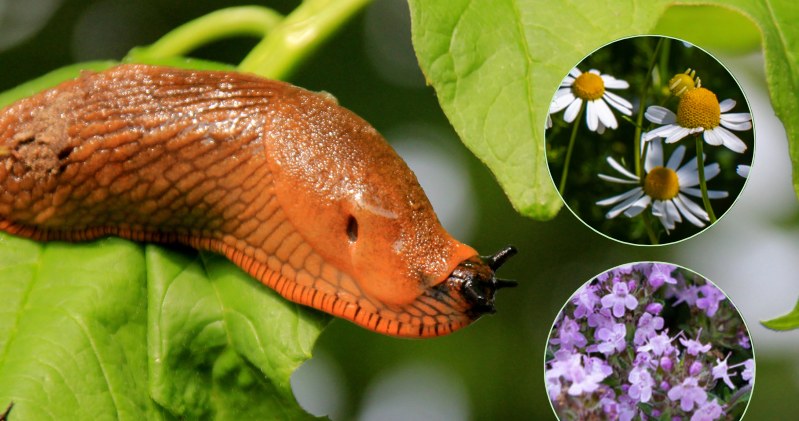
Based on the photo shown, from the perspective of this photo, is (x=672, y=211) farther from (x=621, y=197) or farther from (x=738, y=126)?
(x=738, y=126)

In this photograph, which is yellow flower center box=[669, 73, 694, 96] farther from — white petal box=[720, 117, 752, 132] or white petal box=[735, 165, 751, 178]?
white petal box=[735, 165, 751, 178]

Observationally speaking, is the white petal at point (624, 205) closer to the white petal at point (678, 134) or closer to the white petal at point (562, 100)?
the white petal at point (678, 134)

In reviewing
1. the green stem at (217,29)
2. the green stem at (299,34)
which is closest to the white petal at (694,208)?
the green stem at (299,34)

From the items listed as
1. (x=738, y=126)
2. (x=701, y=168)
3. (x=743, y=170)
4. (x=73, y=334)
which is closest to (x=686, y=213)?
(x=701, y=168)

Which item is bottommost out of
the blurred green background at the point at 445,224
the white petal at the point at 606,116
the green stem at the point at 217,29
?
the blurred green background at the point at 445,224

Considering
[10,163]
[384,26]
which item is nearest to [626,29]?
[10,163]

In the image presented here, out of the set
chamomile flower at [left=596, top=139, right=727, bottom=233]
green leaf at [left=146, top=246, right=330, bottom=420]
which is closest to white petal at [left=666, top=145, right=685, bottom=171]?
chamomile flower at [left=596, top=139, right=727, bottom=233]
